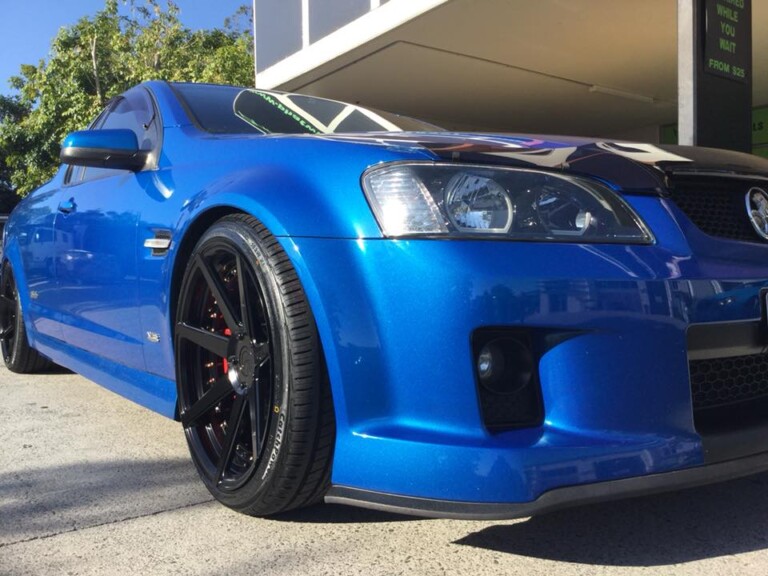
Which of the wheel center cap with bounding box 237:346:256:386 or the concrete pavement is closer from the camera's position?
the concrete pavement

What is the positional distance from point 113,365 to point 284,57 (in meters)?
7.72

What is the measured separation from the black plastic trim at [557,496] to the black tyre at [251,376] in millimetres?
179

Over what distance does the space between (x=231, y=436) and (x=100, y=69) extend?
18.6 metres

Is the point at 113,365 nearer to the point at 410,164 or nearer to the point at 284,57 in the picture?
the point at 410,164

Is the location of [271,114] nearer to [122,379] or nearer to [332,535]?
[122,379]

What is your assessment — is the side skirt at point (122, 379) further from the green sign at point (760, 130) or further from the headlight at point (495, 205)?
the green sign at point (760, 130)

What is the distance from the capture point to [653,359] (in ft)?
5.91

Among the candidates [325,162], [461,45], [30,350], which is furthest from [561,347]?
[461,45]

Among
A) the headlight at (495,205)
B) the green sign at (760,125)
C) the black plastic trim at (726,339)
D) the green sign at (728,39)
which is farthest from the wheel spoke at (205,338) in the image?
the green sign at (760,125)

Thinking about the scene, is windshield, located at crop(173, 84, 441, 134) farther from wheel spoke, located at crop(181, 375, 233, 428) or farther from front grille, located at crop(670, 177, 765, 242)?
front grille, located at crop(670, 177, 765, 242)

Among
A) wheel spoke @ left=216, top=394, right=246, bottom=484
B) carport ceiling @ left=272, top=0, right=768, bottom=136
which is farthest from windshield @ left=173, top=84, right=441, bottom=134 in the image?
carport ceiling @ left=272, top=0, right=768, bottom=136

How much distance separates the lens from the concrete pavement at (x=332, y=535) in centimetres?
194

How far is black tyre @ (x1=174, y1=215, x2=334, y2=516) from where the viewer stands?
1.92 metres

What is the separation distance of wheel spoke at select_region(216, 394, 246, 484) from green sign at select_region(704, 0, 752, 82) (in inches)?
164
